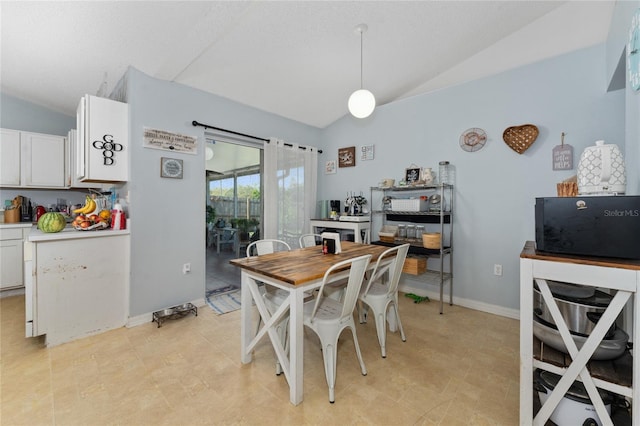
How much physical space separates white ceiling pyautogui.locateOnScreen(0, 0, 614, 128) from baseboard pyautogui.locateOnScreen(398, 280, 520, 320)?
254cm

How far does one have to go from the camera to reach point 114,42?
225cm

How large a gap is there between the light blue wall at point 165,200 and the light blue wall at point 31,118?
2.40m

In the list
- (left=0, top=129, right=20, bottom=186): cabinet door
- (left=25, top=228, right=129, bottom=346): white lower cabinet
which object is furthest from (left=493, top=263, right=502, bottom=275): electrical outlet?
(left=0, top=129, right=20, bottom=186): cabinet door

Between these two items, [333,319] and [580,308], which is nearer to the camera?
[580,308]

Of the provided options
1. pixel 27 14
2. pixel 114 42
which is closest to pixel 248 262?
pixel 114 42

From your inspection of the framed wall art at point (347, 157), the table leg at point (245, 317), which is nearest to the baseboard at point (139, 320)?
the table leg at point (245, 317)

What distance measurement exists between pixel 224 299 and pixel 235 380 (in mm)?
1548

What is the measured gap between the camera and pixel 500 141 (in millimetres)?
2822

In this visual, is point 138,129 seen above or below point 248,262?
above

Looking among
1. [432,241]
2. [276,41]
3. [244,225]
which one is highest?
[276,41]

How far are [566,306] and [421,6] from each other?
238 centimetres

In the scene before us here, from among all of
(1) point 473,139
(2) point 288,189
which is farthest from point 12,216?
(1) point 473,139

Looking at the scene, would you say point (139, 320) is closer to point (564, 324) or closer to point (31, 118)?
point (564, 324)

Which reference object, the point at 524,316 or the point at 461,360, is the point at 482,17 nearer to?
the point at 524,316
